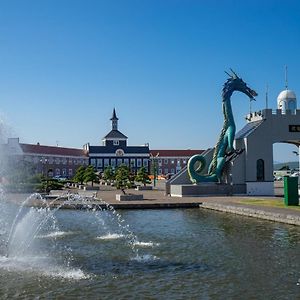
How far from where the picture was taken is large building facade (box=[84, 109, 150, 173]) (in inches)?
4475

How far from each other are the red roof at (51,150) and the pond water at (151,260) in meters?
75.2

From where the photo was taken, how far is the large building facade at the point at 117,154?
114 metres

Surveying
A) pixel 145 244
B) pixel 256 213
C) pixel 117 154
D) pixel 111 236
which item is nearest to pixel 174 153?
pixel 117 154

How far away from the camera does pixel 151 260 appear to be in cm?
1309

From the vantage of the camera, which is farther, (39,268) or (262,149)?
(262,149)

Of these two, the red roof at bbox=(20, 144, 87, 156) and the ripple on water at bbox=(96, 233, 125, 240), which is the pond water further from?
the red roof at bbox=(20, 144, 87, 156)

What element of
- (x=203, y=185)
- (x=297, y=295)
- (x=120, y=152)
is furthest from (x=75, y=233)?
(x=120, y=152)

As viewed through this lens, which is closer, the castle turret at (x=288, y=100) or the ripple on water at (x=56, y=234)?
the ripple on water at (x=56, y=234)

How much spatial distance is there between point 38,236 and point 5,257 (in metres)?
4.36

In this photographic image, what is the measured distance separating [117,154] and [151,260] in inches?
4011

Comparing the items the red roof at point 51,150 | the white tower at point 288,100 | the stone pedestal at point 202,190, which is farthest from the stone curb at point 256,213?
the red roof at point 51,150

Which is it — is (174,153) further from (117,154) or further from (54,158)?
(54,158)

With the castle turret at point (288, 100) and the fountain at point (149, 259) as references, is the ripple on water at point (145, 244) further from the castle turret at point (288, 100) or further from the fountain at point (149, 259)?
the castle turret at point (288, 100)

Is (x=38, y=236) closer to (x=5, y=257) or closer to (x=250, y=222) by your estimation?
(x=5, y=257)
